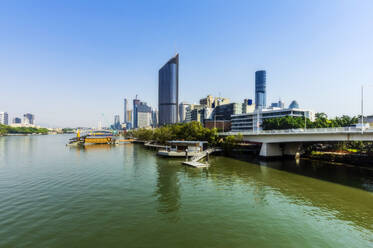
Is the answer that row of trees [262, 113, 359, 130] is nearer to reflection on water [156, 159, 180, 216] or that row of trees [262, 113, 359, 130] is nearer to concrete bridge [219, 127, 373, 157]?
concrete bridge [219, 127, 373, 157]

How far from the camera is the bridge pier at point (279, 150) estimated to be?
6600cm

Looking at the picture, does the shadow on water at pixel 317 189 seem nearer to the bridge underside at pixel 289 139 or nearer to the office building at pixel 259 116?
the bridge underside at pixel 289 139

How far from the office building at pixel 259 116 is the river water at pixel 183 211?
9076cm

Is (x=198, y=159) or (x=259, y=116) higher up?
(x=259, y=116)

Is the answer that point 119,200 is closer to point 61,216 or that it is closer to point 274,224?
point 61,216

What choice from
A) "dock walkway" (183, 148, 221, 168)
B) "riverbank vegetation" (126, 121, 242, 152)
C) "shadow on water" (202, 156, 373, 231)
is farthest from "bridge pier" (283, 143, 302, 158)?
"dock walkway" (183, 148, 221, 168)

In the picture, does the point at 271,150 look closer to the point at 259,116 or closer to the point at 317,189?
the point at 317,189

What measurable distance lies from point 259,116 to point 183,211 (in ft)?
429

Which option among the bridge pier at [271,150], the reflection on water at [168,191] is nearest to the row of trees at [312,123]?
the bridge pier at [271,150]

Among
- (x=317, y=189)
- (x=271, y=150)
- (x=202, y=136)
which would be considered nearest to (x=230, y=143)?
(x=202, y=136)

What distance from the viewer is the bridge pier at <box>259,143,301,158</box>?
2598 inches

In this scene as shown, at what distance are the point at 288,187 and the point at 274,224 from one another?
16.8 meters

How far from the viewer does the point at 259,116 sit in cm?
14088

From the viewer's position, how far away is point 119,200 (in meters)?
27.0
